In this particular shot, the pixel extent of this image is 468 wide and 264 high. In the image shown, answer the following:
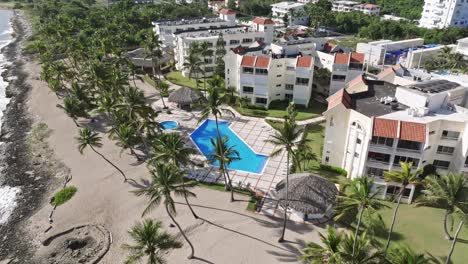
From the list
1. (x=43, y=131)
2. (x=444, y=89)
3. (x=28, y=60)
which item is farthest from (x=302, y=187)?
(x=28, y=60)

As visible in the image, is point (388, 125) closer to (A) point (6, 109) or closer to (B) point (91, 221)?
(B) point (91, 221)

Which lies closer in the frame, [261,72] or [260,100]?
[261,72]

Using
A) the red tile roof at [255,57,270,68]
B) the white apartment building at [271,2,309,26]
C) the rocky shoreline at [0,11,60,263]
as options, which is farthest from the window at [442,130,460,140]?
the white apartment building at [271,2,309,26]

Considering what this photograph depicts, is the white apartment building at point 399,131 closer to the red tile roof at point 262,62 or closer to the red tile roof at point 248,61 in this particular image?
the red tile roof at point 262,62

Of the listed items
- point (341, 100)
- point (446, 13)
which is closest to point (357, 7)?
point (446, 13)

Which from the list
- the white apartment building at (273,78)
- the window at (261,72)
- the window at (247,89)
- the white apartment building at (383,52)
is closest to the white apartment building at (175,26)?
the white apartment building at (273,78)

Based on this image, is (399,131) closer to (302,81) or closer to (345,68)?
(302,81)
